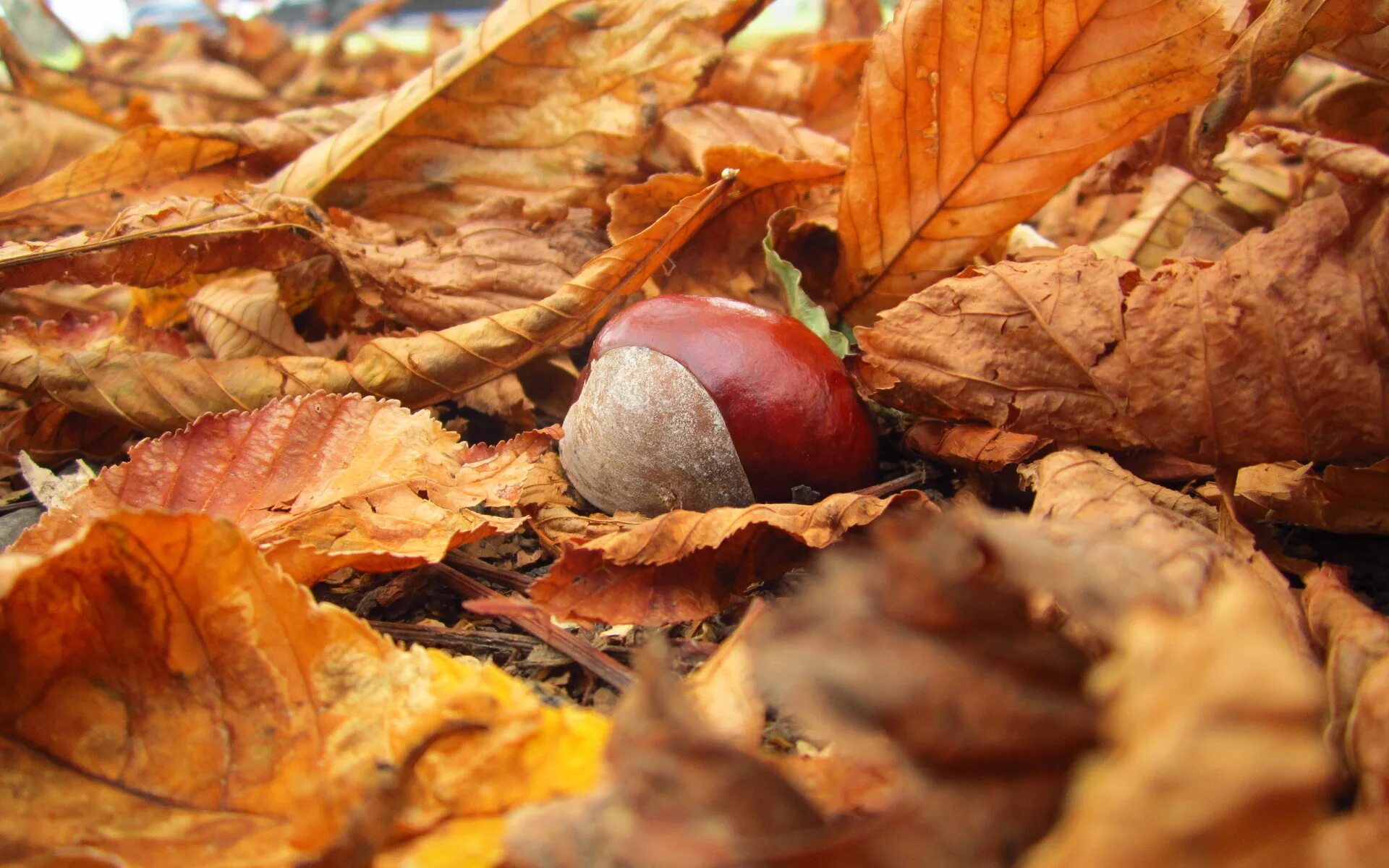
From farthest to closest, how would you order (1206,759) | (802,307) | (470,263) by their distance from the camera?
1. (470,263)
2. (802,307)
3. (1206,759)

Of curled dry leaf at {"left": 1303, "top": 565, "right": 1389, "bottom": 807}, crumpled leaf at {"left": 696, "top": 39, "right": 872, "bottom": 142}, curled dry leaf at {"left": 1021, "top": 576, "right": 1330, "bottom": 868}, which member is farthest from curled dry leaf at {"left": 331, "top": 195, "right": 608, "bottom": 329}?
curled dry leaf at {"left": 1021, "top": 576, "right": 1330, "bottom": 868}

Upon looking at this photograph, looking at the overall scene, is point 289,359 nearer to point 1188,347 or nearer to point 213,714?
point 213,714

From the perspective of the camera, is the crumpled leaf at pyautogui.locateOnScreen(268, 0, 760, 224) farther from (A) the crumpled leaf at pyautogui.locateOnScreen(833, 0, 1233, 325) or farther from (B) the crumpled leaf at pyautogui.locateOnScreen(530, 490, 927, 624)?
(B) the crumpled leaf at pyautogui.locateOnScreen(530, 490, 927, 624)

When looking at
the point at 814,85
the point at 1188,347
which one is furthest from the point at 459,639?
the point at 814,85

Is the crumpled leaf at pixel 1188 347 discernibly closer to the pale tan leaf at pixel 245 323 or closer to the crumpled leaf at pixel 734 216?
the crumpled leaf at pixel 734 216

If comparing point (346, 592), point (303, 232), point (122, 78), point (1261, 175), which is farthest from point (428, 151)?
point (122, 78)
